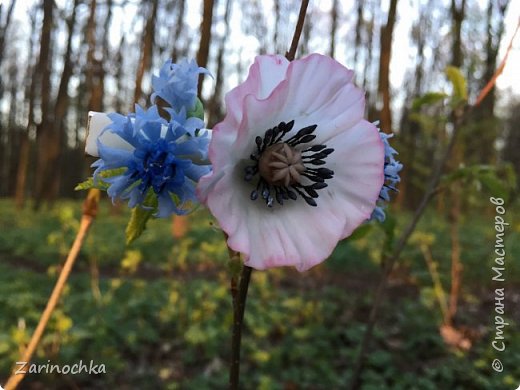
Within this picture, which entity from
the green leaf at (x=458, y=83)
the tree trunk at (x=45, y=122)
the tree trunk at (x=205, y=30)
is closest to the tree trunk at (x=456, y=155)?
the green leaf at (x=458, y=83)

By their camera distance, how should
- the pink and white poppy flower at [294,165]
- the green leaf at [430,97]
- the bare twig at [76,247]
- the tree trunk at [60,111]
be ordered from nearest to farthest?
the pink and white poppy flower at [294,165]
the bare twig at [76,247]
the green leaf at [430,97]
the tree trunk at [60,111]

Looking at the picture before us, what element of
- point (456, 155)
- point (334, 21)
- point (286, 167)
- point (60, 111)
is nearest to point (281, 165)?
point (286, 167)

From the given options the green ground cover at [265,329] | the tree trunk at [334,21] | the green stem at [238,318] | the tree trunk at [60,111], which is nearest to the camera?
the green stem at [238,318]

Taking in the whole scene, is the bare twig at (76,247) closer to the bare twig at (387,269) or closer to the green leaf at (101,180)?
the green leaf at (101,180)

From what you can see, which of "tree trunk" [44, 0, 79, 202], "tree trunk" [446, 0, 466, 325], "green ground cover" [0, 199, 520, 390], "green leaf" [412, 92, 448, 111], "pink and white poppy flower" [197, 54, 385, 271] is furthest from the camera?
"tree trunk" [446, 0, 466, 325]

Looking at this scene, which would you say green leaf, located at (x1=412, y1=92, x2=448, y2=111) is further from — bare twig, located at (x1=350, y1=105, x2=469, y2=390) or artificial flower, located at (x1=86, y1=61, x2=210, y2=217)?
artificial flower, located at (x1=86, y1=61, x2=210, y2=217)

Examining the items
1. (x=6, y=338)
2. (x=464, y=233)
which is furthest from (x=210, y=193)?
(x=464, y=233)

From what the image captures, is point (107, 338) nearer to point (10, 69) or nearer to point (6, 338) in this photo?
point (6, 338)

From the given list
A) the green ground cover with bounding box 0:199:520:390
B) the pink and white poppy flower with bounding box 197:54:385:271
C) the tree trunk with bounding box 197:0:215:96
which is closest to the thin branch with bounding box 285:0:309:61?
the pink and white poppy flower with bounding box 197:54:385:271

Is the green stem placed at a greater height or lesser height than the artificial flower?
lesser
